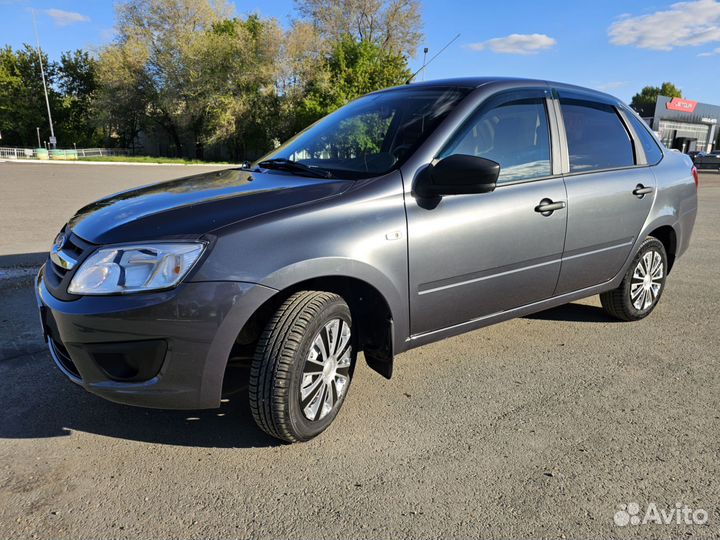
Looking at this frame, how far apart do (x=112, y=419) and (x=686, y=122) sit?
68.8 m

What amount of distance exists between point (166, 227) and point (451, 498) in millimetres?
1648

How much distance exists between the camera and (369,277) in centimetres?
254

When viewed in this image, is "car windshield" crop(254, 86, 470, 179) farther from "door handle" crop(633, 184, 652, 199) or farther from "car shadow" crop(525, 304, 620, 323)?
"car shadow" crop(525, 304, 620, 323)

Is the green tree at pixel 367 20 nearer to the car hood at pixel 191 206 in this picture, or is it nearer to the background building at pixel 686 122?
the background building at pixel 686 122

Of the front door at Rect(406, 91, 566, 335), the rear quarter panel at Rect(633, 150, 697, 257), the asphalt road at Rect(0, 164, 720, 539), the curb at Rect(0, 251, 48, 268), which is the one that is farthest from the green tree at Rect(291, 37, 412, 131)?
the asphalt road at Rect(0, 164, 720, 539)

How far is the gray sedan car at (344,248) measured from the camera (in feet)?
7.19

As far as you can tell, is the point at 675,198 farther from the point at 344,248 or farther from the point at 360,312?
the point at 344,248

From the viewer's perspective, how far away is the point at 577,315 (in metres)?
4.55

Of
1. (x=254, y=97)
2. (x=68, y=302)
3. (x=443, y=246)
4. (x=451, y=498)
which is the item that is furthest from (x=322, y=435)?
(x=254, y=97)

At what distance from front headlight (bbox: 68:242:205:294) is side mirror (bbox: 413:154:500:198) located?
115 centimetres

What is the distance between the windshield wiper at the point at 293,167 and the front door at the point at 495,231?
21.3 inches

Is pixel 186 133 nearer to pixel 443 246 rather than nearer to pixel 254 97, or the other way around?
pixel 254 97

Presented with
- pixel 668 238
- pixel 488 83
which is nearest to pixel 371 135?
pixel 488 83

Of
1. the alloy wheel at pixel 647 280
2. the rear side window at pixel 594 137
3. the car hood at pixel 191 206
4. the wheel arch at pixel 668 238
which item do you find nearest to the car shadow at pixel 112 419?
the car hood at pixel 191 206
